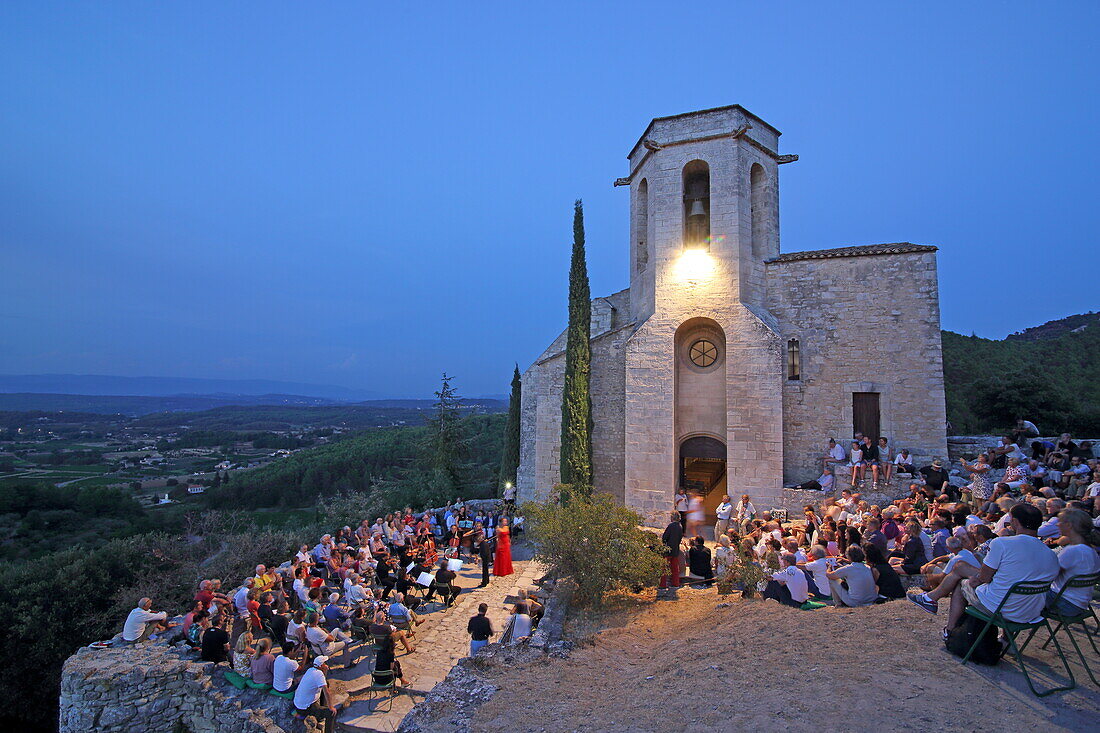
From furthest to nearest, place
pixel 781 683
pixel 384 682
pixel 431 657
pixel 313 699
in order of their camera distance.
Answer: pixel 431 657
pixel 384 682
pixel 313 699
pixel 781 683

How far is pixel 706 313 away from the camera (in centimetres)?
1510

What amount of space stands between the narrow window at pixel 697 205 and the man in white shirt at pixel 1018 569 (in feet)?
40.1

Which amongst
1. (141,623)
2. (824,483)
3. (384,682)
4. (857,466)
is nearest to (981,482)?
(857,466)

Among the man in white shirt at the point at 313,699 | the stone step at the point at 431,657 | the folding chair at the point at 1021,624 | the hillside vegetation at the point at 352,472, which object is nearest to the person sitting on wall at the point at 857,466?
the stone step at the point at 431,657

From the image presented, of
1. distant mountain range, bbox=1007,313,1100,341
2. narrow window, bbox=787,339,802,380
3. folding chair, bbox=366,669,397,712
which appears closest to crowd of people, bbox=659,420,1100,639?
narrow window, bbox=787,339,802,380

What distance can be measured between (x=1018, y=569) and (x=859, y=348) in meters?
11.3

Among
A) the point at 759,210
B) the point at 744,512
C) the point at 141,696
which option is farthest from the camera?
the point at 759,210

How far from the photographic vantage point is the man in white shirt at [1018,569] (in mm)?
4277

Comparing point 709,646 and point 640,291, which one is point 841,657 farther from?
point 640,291

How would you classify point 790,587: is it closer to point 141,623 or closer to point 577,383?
point 577,383

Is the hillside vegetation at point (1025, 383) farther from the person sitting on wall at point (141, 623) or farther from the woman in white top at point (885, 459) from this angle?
the person sitting on wall at point (141, 623)

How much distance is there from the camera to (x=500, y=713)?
5.79m

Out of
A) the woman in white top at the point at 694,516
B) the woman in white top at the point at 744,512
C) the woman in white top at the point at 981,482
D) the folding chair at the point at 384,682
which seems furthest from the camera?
the woman in white top at the point at 694,516

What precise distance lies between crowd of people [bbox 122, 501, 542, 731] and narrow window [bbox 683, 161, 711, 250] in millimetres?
10200
